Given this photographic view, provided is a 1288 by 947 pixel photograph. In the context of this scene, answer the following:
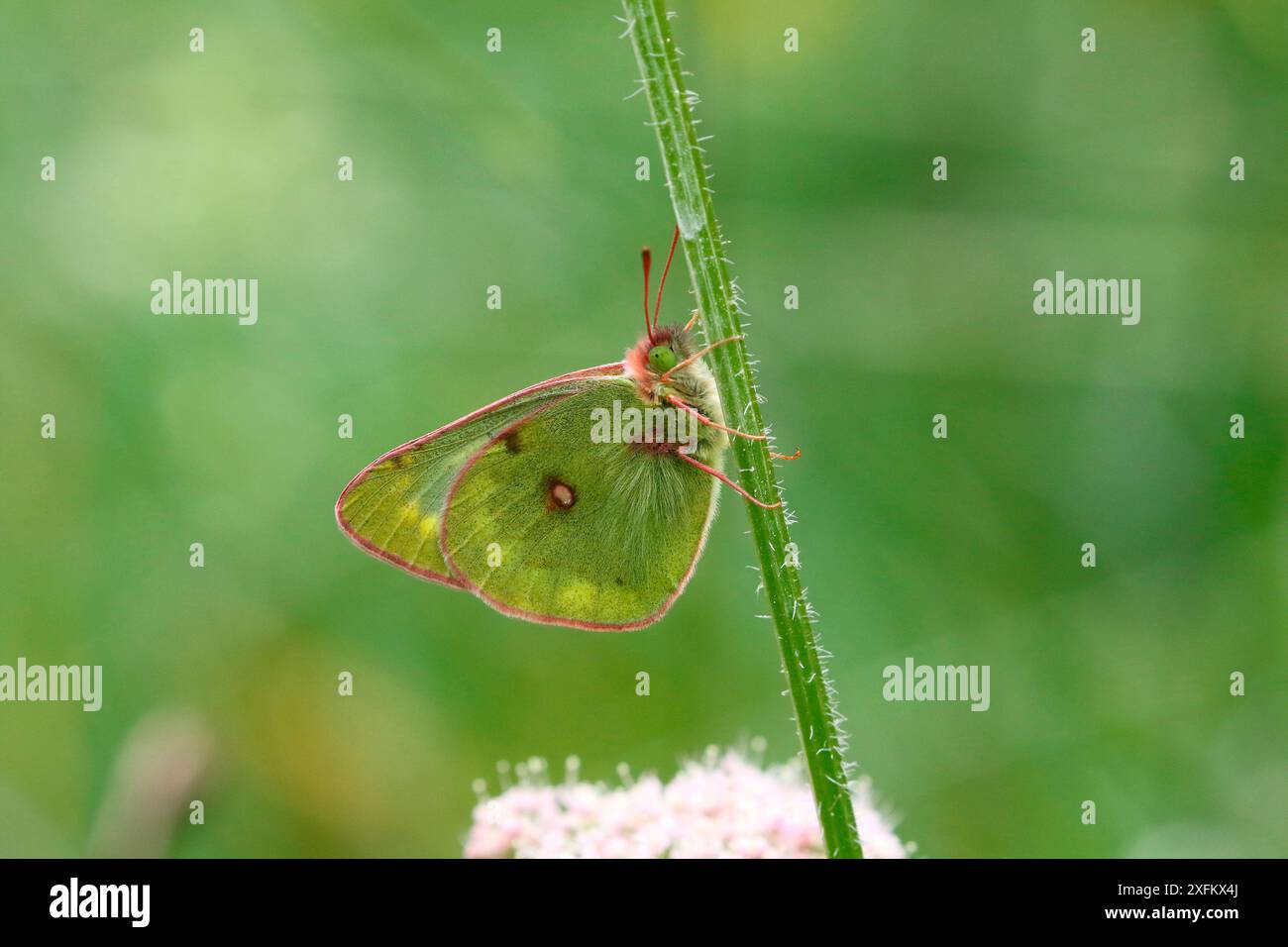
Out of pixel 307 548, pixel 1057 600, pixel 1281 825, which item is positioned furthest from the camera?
pixel 307 548

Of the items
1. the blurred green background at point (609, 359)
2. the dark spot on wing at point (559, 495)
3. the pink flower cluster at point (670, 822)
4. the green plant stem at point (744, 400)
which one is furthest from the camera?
the blurred green background at point (609, 359)

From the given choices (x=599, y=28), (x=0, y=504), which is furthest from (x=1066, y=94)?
(x=0, y=504)

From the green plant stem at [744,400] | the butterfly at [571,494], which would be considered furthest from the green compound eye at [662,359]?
the green plant stem at [744,400]

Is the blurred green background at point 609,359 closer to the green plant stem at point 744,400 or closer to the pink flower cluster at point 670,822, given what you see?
the pink flower cluster at point 670,822

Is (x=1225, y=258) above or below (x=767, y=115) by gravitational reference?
below

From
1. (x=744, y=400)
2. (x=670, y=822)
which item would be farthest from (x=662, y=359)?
(x=670, y=822)

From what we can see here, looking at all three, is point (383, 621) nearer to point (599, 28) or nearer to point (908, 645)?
point (908, 645)
